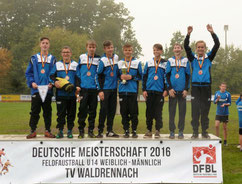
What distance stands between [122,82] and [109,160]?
172 centimetres

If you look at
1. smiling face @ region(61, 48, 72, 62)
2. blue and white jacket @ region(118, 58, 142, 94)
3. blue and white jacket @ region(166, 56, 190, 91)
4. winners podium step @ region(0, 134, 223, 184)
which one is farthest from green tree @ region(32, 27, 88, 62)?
winners podium step @ region(0, 134, 223, 184)

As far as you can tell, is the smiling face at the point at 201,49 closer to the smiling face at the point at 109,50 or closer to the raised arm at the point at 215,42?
the raised arm at the point at 215,42

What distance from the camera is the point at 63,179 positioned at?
5.65 meters

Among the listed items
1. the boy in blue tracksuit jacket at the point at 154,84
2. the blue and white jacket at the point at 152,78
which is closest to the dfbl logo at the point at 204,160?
the boy in blue tracksuit jacket at the point at 154,84

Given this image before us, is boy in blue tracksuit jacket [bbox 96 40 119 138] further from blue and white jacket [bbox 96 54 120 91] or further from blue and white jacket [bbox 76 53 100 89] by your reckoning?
blue and white jacket [bbox 76 53 100 89]

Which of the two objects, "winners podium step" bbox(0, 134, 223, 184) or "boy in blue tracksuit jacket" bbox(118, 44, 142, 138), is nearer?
"winners podium step" bbox(0, 134, 223, 184)

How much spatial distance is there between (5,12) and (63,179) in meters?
59.5

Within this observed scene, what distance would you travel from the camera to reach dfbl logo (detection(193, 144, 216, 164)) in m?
5.66

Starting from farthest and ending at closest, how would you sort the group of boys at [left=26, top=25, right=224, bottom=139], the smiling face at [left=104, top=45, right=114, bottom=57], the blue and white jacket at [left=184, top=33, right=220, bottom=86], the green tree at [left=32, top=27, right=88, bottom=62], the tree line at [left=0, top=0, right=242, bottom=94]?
the tree line at [left=0, top=0, right=242, bottom=94] < the green tree at [left=32, top=27, right=88, bottom=62] < the smiling face at [left=104, top=45, right=114, bottom=57] < the group of boys at [left=26, top=25, right=224, bottom=139] < the blue and white jacket at [left=184, top=33, right=220, bottom=86]

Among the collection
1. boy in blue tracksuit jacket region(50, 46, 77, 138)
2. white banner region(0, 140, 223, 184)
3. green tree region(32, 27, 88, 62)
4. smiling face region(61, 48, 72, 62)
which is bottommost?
white banner region(0, 140, 223, 184)

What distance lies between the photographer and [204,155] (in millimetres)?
5664

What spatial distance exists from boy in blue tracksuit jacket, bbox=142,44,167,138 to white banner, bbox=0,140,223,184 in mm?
688

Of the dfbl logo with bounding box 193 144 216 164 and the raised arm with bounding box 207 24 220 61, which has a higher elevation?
the raised arm with bounding box 207 24 220 61

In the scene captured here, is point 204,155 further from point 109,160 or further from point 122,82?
point 122,82
